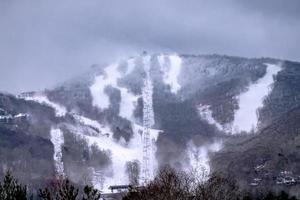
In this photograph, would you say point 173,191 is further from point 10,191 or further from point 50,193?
point 10,191

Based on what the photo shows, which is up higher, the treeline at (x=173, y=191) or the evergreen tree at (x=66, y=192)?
the treeline at (x=173, y=191)

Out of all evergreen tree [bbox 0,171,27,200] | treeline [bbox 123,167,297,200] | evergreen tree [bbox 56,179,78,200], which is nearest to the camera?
evergreen tree [bbox 56,179,78,200]

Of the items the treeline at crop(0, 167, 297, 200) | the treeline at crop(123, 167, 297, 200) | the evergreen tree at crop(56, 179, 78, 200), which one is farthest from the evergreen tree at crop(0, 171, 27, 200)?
the treeline at crop(123, 167, 297, 200)

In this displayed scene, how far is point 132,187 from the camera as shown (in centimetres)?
7438

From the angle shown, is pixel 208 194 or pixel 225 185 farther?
pixel 225 185

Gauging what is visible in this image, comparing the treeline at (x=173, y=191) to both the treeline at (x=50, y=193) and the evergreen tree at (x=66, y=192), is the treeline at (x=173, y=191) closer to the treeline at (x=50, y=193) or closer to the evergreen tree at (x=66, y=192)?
the treeline at (x=50, y=193)

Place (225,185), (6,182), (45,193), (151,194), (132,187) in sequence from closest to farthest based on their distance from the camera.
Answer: (45,193) → (6,182) → (151,194) → (132,187) → (225,185)

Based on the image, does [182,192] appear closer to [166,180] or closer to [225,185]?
[166,180]

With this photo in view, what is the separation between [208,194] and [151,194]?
11.4 meters

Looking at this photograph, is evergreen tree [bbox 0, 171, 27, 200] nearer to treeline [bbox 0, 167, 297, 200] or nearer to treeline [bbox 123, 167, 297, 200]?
treeline [bbox 0, 167, 297, 200]

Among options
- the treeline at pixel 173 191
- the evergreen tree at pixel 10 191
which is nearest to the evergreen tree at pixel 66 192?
the evergreen tree at pixel 10 191

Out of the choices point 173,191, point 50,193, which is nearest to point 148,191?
point 173,191

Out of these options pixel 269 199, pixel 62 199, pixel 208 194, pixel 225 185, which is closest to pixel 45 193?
pixel 62 199

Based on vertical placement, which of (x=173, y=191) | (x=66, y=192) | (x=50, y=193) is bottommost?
(x=66, y=192)
